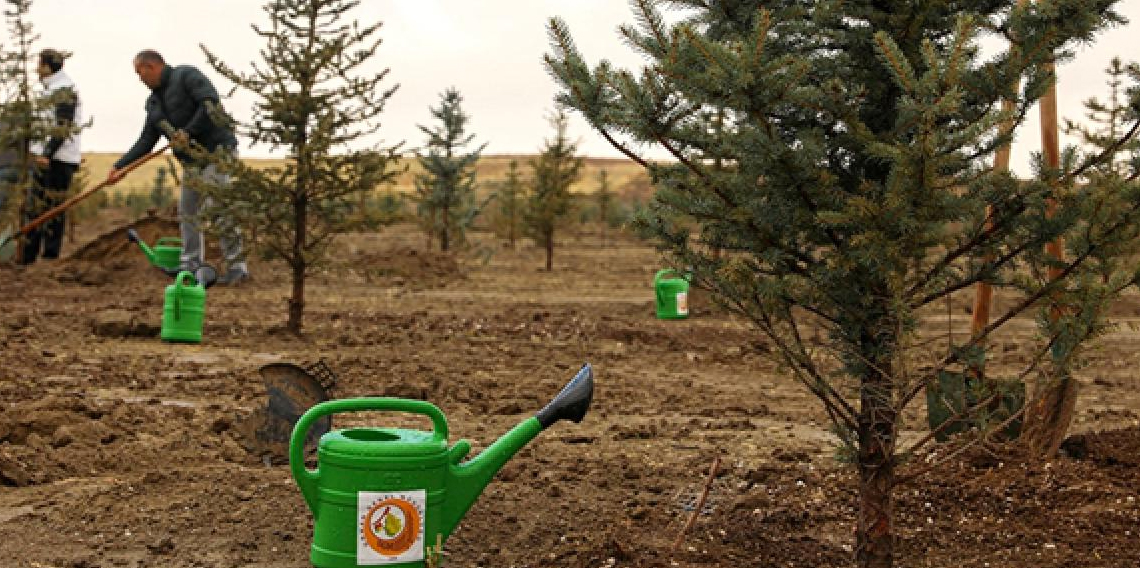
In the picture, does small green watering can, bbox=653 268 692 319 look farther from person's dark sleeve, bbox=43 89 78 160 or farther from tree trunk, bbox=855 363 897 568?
tree trunk, bbox=855 363 897 568

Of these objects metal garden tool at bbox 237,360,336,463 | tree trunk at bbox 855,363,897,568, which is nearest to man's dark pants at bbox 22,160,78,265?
metal garden tool at bbox 237,360,336,463

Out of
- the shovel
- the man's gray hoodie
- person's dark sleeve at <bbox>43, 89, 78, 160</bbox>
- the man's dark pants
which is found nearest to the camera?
the man's gray hoodie

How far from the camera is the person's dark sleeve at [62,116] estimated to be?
46.3 ft

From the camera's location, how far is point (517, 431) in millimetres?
3760

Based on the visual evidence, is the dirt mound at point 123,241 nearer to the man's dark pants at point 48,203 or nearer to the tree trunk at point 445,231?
the man's dark pants at point 48,203

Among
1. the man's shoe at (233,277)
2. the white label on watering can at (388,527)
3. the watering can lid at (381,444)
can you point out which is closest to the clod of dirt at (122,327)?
the man's shoe at (233,277)

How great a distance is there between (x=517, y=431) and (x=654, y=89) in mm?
1256

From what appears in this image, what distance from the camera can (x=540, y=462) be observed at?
5.27m

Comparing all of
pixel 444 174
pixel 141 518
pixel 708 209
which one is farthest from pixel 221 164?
pixel 444 174

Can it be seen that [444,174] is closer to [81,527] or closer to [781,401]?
[781,401]

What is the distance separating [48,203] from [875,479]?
14.5 metres

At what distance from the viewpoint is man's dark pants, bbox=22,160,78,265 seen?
14.9 metres

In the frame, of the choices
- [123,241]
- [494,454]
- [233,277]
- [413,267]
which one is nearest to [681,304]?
[233,277]

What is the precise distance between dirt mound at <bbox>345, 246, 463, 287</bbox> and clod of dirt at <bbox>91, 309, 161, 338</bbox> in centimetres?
651
